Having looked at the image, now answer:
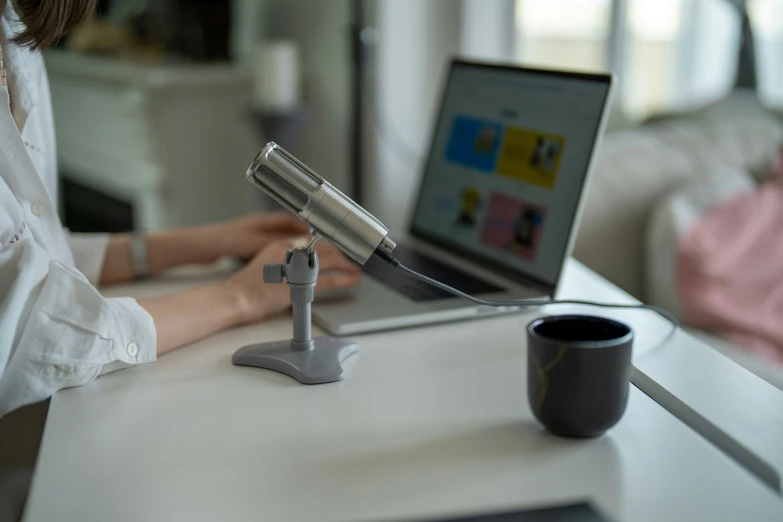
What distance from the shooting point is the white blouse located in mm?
766

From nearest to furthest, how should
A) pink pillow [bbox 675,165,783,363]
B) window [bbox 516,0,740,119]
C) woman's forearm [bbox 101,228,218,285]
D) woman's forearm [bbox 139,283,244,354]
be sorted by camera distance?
woman's forearm [bbox 139,283,244,354], woman's forearm [bbox 101,228,218,285], pink pillow [bbox 675,165,783,363], window [bbox 516,0,740,119]

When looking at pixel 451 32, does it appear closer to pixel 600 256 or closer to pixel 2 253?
pixel 600 256

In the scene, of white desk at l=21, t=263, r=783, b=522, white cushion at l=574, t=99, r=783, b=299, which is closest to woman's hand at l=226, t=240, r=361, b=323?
white desk at l=21, t=263, r=783, b=522

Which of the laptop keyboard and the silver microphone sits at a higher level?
the silver microphone

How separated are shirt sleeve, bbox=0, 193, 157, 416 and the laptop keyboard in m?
0.35

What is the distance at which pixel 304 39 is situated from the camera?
258cm

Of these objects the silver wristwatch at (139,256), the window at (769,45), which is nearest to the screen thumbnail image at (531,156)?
the silver wristwatch at (139,256)

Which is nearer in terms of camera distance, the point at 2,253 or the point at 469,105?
the point at 2,253

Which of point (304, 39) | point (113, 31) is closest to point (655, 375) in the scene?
point (304, 39)

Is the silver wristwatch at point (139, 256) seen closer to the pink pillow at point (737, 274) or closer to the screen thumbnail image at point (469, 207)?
the screen thumbnail image at point (469, 207)

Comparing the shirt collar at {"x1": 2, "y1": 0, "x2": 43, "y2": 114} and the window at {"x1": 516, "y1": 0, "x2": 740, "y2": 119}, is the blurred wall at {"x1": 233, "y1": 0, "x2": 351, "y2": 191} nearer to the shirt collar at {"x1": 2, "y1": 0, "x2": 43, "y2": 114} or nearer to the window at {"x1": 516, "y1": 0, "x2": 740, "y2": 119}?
the window at {"x1": 516, "y1": 0, "x2": 740, "y2": 119}

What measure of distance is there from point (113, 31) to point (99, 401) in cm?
243

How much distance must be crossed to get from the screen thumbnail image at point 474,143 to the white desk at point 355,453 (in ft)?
1.24

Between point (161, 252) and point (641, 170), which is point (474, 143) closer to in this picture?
point (161, 252)
